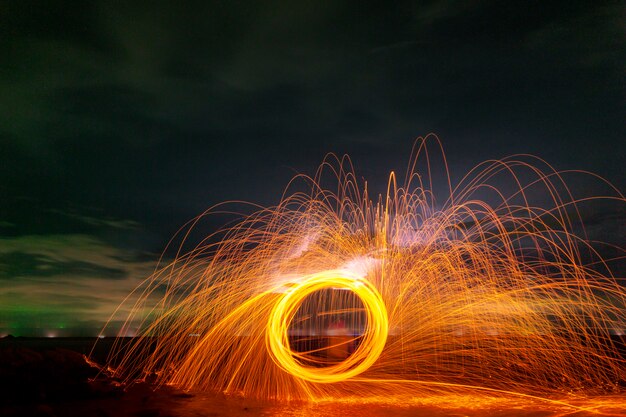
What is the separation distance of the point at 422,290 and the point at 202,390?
288 inches

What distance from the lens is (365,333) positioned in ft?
43.5

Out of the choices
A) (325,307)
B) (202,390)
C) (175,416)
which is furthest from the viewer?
(325,307)

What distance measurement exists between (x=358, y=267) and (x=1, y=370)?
10851 mm

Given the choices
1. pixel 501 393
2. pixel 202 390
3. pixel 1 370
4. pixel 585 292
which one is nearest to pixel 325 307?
pixel 202 390

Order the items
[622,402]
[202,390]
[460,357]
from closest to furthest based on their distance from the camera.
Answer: [622,402] → [202,390] → [460,357]

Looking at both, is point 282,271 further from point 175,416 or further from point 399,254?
point 175,416

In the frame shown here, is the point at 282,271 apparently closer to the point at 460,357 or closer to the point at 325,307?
the point at 325,307

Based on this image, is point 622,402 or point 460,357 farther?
point 460,357

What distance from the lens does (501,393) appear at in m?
14.7

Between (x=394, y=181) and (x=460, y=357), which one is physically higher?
(x=394, y=181)

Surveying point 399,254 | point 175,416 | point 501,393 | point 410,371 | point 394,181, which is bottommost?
point 175,416

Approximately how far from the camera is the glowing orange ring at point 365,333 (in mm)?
12789

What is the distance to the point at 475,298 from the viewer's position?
14531mm

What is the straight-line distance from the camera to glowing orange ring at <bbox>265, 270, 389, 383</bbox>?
1279 centimetres
